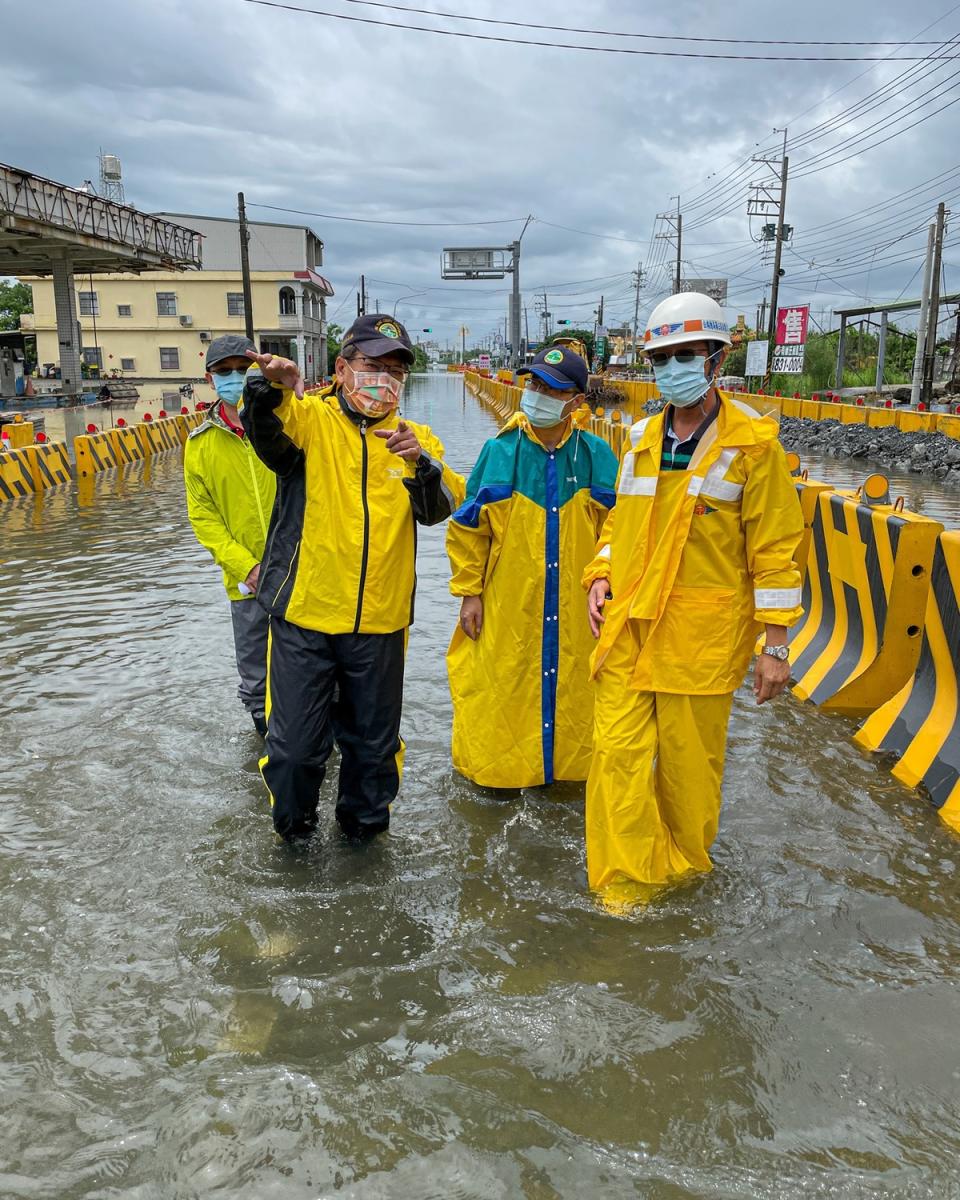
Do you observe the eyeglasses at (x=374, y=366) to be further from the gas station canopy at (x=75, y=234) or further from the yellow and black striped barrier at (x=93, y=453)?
the gas station canopy at (x=75, y=234)

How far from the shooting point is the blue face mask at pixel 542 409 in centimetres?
392

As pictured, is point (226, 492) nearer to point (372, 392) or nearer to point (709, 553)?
point (372, 392)

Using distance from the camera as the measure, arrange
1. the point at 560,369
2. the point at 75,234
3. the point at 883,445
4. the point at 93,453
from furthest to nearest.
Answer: the point at 75,234, the point at 883,445, the point at 93,453, the point at 560,369

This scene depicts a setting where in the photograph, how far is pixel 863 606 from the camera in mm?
5531

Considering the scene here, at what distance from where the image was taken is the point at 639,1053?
266 cm

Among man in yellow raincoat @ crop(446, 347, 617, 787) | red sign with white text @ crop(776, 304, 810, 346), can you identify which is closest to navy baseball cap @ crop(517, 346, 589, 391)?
Result: man in yellow raincoat @ crop(446, 347, 617, 787)

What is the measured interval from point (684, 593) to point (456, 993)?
1.51 meters

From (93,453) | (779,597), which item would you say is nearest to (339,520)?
(779,597)

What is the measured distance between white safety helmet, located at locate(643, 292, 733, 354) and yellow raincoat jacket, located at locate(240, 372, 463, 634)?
0.91 metres

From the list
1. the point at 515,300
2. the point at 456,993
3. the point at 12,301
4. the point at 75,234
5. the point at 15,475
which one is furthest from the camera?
the point at 12,301

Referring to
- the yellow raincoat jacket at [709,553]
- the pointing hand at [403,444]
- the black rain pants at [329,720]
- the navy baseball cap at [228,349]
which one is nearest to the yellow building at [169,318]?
the navy baseball cap at [228,349]

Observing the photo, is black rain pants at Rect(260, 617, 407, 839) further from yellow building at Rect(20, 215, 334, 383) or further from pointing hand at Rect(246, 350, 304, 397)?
yellow building at Rect(20, 215, 334, 383)

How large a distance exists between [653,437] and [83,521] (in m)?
9.85

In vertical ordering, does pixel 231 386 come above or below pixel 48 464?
above
